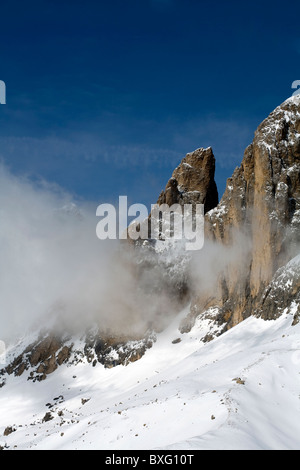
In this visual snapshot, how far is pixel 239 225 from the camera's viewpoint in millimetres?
68062

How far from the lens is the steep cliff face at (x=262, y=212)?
189 ft

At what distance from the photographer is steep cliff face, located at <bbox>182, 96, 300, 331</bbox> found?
5759 centimetres

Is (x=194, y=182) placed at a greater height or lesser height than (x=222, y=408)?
greater

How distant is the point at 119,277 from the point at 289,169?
160 feet

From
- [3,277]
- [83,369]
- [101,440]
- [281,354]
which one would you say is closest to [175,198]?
[83,369]

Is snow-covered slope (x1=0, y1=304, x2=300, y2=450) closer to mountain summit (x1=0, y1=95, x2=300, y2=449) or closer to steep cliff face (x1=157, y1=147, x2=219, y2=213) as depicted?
mountain summit (x1=0, y1=95, x2=300, y2=449)

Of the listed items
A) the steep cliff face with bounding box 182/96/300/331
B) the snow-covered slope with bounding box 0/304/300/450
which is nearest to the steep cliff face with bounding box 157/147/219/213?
the steep cliff face with bounding box 182/96/300/331

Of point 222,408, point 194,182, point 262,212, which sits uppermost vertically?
point 194,182

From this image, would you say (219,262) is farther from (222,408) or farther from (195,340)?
(222,408)

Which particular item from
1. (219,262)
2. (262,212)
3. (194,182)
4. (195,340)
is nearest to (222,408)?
(262,212)

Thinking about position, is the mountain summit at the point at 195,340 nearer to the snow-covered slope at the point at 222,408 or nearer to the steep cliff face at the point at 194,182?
the snow-covered slope at the point at 222,408

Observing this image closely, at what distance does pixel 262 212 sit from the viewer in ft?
199

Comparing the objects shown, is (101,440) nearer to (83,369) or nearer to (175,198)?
(83,369)

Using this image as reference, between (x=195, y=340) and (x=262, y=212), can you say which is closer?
(x=262, y=212)
